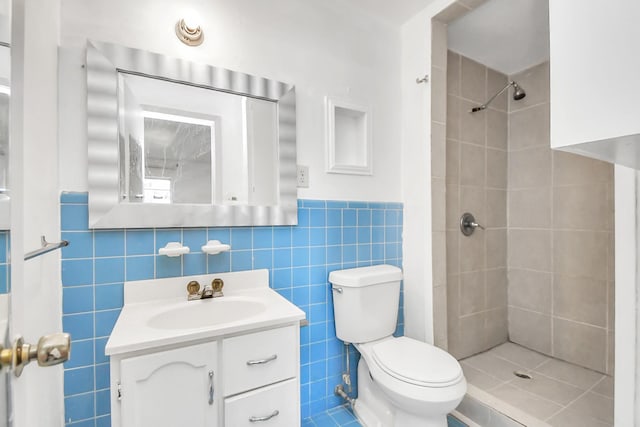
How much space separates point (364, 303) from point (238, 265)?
67 cm

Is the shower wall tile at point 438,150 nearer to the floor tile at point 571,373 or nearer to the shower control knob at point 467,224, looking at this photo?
the shower control knob at point 467,224

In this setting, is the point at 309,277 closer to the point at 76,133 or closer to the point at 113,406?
the point at 113,406

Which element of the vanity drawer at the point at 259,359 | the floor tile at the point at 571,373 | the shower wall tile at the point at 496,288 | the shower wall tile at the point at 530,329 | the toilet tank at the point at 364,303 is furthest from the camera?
the shower wall tile at the point at 496,288

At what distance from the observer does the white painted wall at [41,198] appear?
812mm

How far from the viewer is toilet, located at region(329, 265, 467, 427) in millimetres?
1151

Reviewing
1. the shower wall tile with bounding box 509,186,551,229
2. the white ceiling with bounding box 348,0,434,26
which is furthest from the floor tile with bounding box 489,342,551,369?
the white ceiling with bounding box 348,0,434,26

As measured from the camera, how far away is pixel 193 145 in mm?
1290

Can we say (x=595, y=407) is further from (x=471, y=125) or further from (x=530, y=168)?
(x=471, y=125)

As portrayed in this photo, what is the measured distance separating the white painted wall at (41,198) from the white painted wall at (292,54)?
0.19ft

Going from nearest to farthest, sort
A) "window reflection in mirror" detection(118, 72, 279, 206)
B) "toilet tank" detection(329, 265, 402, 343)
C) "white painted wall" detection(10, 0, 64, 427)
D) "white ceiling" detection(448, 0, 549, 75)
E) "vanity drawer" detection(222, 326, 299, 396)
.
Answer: "white painted wall" detection(10, 0, 64, 427) < "vanity drawer" detection(222, 326, 299, 396) < "window reflection in mirror" detection(118, 72, 279, 206) < "toilet tank" detection(329, 265, 402, 343) < "white ceiling" detection(448, 0, 549, 75)

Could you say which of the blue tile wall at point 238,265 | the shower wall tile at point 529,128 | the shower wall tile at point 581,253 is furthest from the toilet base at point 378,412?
the shower wall tile at point 529,128

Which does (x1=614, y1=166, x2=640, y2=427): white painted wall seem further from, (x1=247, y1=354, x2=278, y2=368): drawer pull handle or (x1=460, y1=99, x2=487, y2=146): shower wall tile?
(x1=247, y1=354, x2=278, y2=368): drawer pull handle

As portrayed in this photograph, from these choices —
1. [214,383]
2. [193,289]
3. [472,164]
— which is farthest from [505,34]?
[214,383]

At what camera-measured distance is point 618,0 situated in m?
0.36
